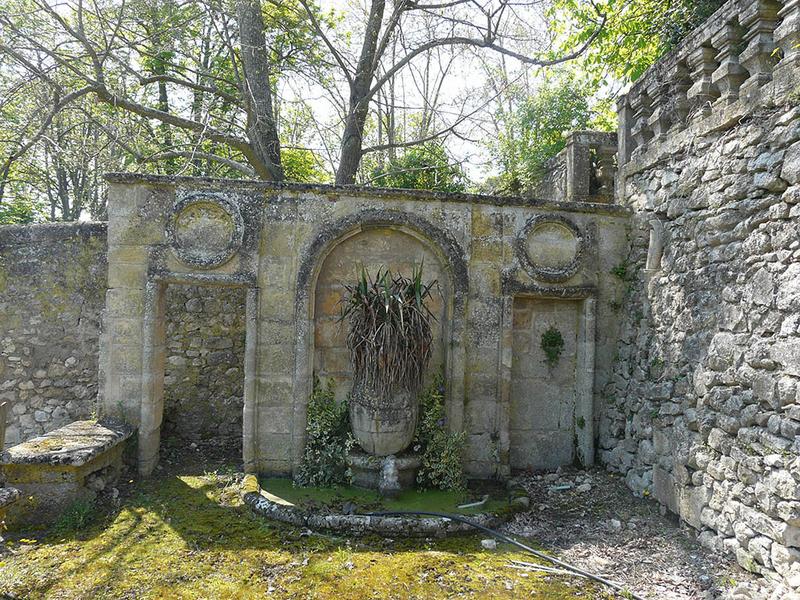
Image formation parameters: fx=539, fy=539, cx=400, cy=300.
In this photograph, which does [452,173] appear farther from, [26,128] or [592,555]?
[592,555]

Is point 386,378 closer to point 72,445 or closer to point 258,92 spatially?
point 72,445

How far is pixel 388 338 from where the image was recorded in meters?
4.94

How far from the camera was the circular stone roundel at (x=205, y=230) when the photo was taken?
5332 millimetres

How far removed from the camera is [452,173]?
33.5 ft

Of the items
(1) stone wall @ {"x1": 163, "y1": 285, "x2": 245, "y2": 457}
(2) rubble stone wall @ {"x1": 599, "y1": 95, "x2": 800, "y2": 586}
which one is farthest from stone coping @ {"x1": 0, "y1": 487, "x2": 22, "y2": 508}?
(2) rubble stone wall @ {"x1": 599, "y1": 95, "x2": 800, "y2": 586}

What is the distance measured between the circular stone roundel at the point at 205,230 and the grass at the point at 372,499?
7.59 ft

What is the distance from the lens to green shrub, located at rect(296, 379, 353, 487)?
5324 millimetres

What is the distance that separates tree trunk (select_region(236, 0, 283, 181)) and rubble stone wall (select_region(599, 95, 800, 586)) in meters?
5.58

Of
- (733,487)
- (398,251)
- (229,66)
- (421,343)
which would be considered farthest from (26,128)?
(733,487)

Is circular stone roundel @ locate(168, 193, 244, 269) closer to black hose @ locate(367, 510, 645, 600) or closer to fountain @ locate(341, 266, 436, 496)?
fountain @ locate(341, 266, 436, 496)

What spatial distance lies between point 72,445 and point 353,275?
2965mm

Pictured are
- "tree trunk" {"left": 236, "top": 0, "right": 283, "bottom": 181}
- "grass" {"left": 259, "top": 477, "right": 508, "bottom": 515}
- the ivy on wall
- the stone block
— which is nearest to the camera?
the stone block

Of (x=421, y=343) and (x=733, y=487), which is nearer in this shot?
(x=733, y=487)

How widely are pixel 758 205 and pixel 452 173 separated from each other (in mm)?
6749
